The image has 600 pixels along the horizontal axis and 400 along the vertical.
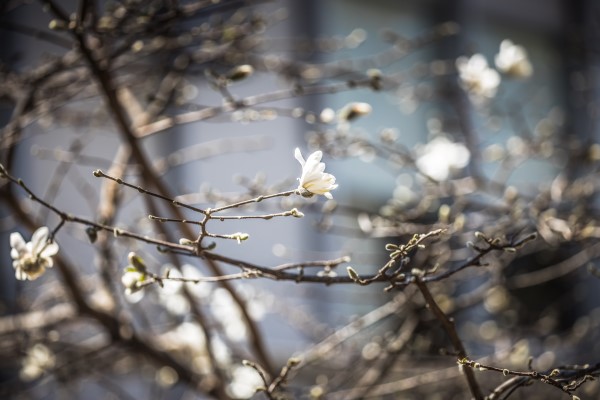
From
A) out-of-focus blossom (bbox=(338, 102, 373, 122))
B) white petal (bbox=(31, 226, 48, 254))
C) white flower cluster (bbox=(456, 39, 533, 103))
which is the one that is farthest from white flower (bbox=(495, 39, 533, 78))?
white petal (bbox=(31, 226, 48, 254))

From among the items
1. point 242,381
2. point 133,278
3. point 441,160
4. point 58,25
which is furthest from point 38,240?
point 441,160

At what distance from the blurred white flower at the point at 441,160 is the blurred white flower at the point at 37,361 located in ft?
2.85

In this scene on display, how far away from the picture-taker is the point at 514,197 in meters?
1.19

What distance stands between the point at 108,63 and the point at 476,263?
2.12 feet

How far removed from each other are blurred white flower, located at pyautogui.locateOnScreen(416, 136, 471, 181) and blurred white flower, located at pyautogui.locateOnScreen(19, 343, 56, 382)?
868mm

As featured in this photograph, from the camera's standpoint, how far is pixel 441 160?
5.21 ft

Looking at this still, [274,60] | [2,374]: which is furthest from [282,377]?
[2,374]

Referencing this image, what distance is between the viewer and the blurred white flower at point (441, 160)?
1.56 meters

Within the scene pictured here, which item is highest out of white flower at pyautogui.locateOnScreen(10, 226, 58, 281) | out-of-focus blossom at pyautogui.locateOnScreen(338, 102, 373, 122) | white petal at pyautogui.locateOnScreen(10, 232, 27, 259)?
out-of-focus blossom at pyautogui.locateOnScreen(338, 102, 373, 122)

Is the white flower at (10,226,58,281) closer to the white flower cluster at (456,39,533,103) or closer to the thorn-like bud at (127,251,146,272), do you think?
the thorn-like bud at (127,251,146,272)

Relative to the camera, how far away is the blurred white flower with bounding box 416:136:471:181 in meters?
1.56

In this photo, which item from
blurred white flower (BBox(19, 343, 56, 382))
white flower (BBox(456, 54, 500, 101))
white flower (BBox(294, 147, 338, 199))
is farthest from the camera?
white flower (BBox(456, 54, 500, 101))

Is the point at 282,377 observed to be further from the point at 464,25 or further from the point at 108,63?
the point at 464,25

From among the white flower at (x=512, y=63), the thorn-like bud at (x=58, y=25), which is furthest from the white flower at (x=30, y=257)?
the white flower at (x=512, y=63)
